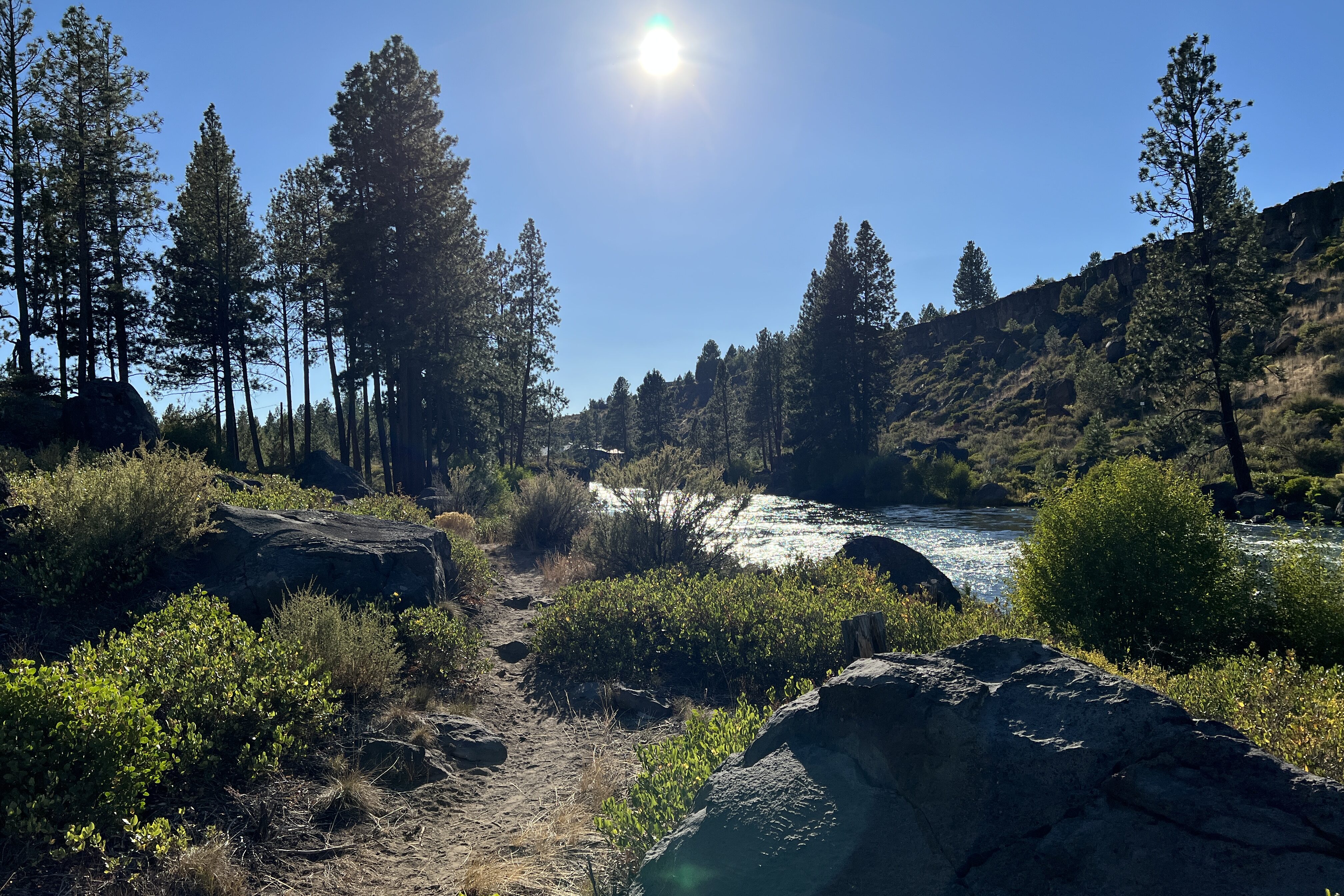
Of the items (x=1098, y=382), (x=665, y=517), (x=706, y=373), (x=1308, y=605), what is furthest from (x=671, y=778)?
(x=706, y=373)

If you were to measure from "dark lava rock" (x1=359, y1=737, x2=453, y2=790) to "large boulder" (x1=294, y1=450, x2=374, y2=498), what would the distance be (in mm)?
14630

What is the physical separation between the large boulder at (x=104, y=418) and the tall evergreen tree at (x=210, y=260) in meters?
9.05

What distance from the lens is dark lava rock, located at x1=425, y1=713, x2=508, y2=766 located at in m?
5.11

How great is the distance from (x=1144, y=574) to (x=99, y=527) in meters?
10.2

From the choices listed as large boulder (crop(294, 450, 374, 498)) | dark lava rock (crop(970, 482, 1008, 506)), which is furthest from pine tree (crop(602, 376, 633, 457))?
large boulder (crop(294, 450, 374, 498))

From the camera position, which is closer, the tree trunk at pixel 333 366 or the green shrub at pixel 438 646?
the green shrub at pixel 438 646

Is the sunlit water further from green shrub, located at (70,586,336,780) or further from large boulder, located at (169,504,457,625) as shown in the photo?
green shrub, located at (70,586,336,780)

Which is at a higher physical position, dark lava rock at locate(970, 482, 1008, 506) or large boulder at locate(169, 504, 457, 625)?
large boulder at locate(169, 504, 457, 625)

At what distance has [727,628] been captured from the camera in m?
7.23

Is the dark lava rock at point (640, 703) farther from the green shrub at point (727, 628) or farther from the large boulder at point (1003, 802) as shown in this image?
the large boulder at point (1003, 802)

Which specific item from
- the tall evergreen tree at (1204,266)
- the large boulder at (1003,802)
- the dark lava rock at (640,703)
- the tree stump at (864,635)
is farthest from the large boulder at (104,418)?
the tall evergreen tree at (1204,266)

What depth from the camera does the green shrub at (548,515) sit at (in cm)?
1552

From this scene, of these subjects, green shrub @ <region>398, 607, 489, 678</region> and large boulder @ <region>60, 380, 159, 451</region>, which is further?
large boulder @ <region>60, 380, 159, 451</region>

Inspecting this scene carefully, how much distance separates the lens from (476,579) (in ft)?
33.6
